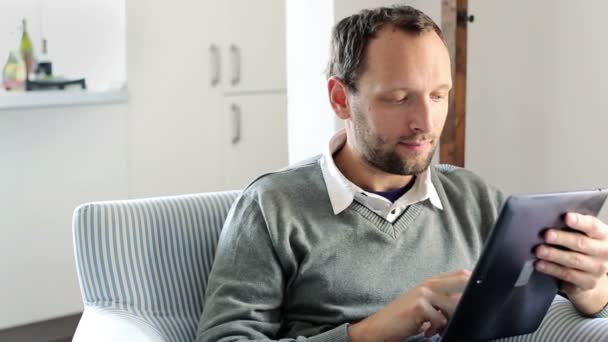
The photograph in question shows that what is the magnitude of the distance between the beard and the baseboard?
6.96 ft

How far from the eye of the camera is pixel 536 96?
2.96 meters

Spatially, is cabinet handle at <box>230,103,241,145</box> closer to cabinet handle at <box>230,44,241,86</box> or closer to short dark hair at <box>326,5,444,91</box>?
cabinet handle at <box>230,44,241,86</box>

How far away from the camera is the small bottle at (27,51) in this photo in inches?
129

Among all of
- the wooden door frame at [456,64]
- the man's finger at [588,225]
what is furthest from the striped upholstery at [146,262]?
the wooden door frame at [456,64]

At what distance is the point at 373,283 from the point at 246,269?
22 cm

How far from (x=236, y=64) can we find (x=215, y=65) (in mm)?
96

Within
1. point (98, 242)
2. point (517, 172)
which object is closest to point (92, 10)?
point (517, 172)

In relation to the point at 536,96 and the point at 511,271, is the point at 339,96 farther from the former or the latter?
the point at 536,96

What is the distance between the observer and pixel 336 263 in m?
1.54

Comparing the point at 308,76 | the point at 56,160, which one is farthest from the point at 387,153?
the point at 56,160

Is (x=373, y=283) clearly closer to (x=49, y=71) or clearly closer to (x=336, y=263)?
(x=336, y=263)

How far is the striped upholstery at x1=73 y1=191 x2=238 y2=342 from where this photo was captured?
166cm

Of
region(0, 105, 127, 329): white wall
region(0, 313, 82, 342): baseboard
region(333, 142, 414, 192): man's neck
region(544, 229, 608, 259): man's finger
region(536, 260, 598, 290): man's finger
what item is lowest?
region(0, 313, 82, 342): baseboard

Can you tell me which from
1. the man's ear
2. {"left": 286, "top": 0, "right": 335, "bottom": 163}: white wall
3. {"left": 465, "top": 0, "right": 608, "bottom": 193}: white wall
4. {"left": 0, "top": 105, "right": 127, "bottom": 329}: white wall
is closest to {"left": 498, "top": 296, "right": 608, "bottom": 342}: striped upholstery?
the man's ear
